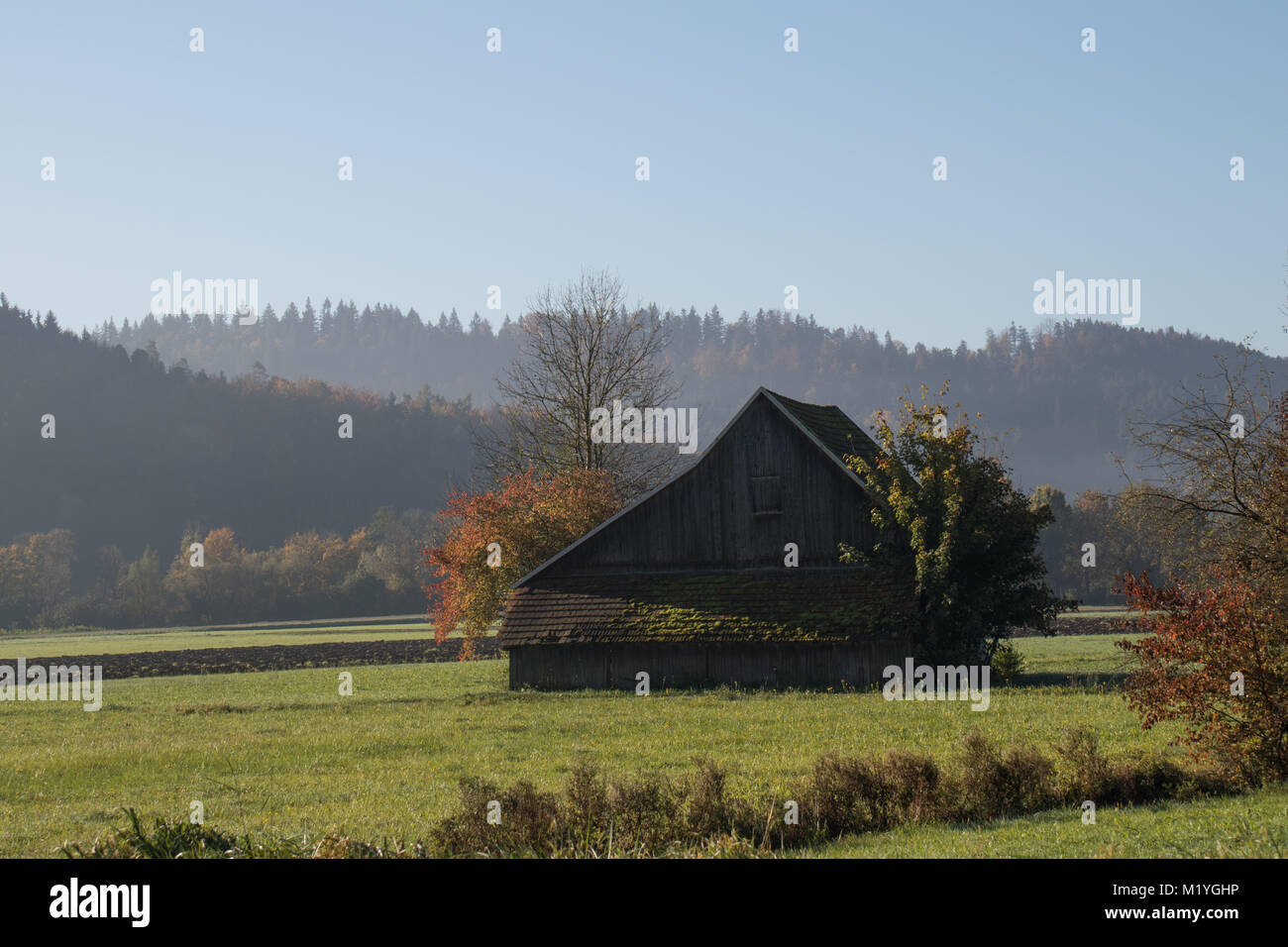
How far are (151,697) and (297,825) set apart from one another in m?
30.4

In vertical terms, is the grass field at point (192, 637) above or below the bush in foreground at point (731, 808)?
below

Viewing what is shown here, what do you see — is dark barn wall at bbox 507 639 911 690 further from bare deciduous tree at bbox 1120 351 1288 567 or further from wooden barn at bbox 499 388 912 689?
bare deciduous tree at bbox 1120 351 1288 567

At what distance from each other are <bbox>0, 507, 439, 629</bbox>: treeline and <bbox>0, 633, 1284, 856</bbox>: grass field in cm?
9334

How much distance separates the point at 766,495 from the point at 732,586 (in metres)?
3.47

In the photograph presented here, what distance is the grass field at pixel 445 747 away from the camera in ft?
46.7

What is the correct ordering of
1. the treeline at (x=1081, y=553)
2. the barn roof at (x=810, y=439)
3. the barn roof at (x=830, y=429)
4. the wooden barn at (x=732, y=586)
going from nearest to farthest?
the wooden barn at (x=732, y=586) < the barn roof at (x=810, y=439) < the barn roof at (x=830, y=429) < the treeline at (x=1081, y=553)

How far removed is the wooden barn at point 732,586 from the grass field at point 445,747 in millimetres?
2130

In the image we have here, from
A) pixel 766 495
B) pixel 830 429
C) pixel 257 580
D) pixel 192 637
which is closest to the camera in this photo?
pixel 766 495

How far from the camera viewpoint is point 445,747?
25141 mm

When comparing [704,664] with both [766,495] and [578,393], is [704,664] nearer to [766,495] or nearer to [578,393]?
[766,495]

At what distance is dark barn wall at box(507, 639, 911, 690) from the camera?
36375 mm

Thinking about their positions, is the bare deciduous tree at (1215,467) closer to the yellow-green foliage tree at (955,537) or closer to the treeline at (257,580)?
the yellow-green foliage tree at (955,537)

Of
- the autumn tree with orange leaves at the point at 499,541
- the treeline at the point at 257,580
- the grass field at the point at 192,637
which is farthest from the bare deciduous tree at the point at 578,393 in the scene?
the treeline at the point at 257,580

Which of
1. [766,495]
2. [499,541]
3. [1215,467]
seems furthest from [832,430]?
[1215,467]
